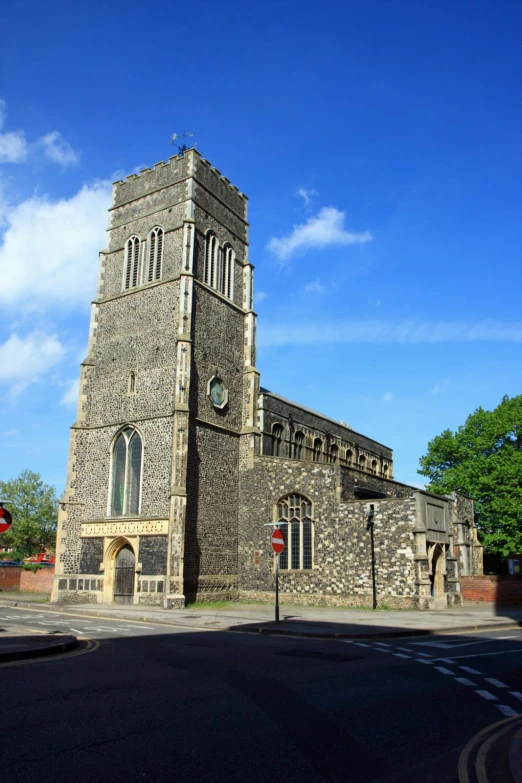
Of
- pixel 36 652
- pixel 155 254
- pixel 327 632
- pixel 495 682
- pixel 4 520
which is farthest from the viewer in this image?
pixel 155 254

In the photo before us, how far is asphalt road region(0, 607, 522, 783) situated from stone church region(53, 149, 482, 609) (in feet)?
46.1

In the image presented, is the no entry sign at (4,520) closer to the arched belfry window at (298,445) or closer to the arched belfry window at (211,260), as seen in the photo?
the arched belfry window at (211,260)

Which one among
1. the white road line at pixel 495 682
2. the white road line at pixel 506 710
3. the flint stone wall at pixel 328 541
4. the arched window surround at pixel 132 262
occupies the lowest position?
the white road line at pixel 495 682

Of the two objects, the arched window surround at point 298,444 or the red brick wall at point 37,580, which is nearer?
the arched window surround at point 298,444

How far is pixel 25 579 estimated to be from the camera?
131 feet

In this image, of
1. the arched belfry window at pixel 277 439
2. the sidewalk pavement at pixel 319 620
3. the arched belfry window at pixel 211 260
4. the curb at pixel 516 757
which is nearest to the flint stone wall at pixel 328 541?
the sidewalk pavement at pixel 319 620

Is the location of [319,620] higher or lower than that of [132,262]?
lower

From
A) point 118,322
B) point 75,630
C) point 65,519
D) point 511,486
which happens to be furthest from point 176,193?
point 511,486

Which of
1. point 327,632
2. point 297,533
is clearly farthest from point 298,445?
point 327,632

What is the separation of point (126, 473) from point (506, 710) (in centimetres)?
2427

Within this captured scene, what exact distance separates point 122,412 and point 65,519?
5.90m

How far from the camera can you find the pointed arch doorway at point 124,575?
2845 centimetres

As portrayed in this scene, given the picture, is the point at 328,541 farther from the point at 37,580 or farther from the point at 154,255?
the point at 37,580

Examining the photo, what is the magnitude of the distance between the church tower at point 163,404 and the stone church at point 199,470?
8cm
